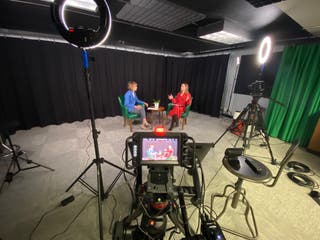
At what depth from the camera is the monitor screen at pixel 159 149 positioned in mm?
978

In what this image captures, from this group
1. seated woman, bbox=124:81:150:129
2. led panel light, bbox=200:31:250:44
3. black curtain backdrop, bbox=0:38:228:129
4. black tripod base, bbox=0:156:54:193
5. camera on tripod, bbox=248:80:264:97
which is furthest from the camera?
seated woman, bbox=124:81:150:129

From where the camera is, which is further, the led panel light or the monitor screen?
the led panel light

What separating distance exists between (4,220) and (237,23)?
4.09 meters

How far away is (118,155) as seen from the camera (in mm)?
2428

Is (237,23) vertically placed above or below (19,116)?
above

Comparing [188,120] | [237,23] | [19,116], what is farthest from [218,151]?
[19,116]

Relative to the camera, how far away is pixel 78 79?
3770mm

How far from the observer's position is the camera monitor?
977 millimetres

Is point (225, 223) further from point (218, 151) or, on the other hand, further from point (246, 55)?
point (246, 55)

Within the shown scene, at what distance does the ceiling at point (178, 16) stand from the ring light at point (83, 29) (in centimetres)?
101

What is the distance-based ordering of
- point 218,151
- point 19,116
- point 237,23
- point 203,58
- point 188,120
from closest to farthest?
1. point 237,23
2. point 218,151
3. point 19,116
4. point 188,120
5. point 203,58

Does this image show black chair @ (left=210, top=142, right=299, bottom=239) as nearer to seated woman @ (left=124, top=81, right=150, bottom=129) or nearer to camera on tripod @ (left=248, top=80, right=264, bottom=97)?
camera on tripod @ (left=248, top=80, right=264, bottom=97)

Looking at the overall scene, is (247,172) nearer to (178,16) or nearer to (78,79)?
(178,16)

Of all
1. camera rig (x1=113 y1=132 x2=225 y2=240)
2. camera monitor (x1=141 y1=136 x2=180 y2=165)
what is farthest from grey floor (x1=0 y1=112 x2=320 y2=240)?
camera monitor (x1=141 y1=136 x2=180 y2=165)
